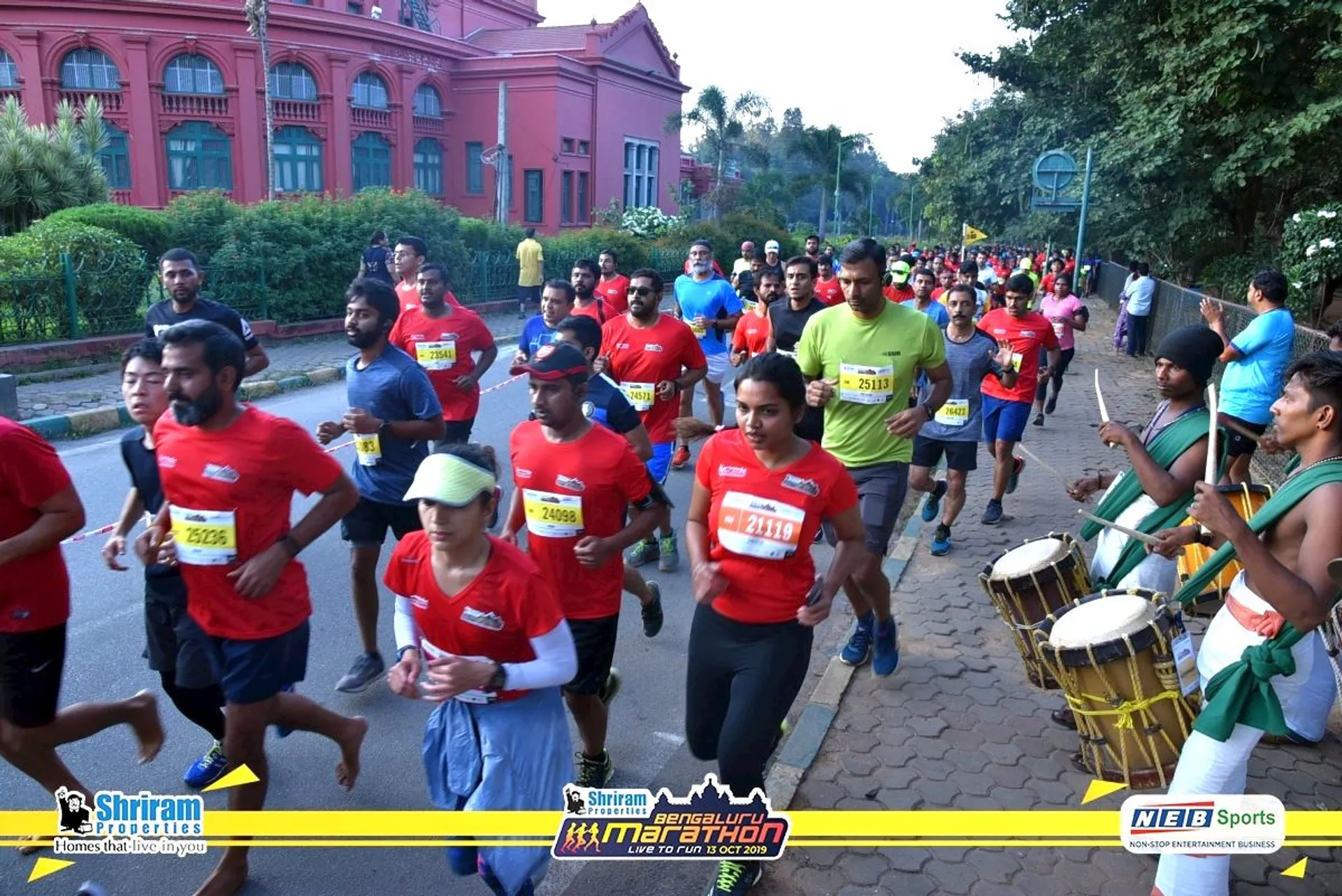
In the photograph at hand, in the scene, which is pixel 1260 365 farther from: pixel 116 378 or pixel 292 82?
pixel 292 82

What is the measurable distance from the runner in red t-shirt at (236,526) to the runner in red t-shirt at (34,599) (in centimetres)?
21

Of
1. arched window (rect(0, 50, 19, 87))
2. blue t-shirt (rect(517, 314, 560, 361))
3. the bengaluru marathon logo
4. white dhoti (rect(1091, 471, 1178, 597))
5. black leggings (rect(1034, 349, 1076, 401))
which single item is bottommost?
the bengaluru marathon logo

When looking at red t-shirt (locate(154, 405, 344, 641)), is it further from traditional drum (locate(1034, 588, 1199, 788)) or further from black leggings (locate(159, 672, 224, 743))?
traditional drum (locate(1034, 588, 1199, 788))

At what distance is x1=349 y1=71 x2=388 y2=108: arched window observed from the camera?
114 ft

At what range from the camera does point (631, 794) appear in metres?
3.38

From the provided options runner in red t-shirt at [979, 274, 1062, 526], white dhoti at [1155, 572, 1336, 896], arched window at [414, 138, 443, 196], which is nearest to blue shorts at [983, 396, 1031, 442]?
runner in red t-shirt at [979, 274, 1062, 526]

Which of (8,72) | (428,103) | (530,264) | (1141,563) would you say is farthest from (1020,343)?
A: (8,72)

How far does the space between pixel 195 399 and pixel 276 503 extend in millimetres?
445

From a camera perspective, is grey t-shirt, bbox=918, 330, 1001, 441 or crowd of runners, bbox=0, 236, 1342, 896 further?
grey t-shirt, bbox=918, 330, 1001, 441

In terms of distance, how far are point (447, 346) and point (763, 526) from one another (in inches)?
158

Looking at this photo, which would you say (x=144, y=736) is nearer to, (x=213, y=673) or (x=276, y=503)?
(x=213, y=673)

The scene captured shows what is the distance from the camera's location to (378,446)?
16.0 feet

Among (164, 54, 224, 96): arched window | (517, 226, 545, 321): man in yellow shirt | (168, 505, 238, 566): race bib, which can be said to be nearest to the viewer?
(168, 505, 238, 566): race bib

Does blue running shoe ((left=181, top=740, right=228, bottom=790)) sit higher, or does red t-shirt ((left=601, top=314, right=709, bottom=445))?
red t-shirt ((left=601, top=314, right=709, bottom=445))
